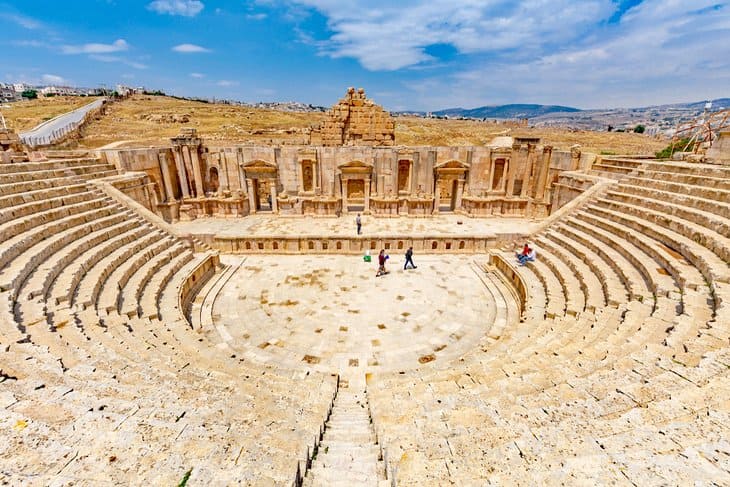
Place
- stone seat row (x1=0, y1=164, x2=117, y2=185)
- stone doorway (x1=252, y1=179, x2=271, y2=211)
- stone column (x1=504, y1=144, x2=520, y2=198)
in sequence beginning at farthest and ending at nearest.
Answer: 1. stone doorway (x1=252, y1=179, x2=271, y2=211)
2. stone column (x1=504, y1=144, x2=520, y2=198)
3. stone seat row (x1=0, y1=164, x2=117, y2=185)

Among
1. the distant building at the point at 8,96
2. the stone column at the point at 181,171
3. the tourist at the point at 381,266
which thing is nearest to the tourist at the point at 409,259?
the tourist at the point at 381,266

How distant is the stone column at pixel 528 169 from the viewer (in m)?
21.4

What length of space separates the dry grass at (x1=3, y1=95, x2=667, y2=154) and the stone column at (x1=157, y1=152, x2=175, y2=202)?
14.7 m

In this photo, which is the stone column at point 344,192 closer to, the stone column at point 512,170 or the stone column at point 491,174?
the stone column at point 491,174

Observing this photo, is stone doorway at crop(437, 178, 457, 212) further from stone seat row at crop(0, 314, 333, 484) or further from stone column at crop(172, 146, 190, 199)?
stone seat row at crop(0, 314, 333, 484)

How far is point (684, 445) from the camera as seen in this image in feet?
10.8

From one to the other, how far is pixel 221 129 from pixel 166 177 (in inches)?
1272

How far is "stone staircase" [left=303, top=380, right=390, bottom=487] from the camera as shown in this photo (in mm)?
3742

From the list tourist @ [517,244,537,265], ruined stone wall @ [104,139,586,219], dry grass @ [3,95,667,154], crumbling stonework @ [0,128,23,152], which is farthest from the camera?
dry grass @ [3,95,667,154]

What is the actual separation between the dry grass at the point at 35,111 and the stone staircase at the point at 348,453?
6291 cm

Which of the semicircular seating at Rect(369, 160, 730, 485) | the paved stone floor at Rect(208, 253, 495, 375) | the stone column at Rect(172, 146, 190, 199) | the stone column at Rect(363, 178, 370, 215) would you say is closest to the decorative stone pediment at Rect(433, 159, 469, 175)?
the stone column at Rect(363, 178, 370, 215)

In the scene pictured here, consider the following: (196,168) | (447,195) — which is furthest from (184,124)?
(447,195)

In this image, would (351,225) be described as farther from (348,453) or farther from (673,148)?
(673,148)

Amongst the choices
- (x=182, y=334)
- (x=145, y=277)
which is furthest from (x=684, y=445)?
(x=145, y=277)
